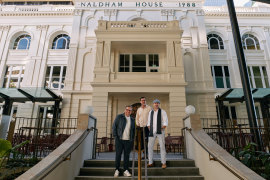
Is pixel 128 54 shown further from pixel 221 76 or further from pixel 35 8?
pixel 35 8

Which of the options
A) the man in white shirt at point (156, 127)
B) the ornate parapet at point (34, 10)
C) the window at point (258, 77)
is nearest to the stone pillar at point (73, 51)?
the ornate parapet at point (34, 10)

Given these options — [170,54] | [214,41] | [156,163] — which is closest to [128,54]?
[170,54]

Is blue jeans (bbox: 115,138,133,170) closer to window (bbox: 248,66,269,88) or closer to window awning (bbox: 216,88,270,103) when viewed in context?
window awning (bbox: 216,88,270,103)

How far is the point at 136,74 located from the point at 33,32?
12549mm

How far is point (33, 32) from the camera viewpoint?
62.5 feet

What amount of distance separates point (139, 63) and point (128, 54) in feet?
3.90

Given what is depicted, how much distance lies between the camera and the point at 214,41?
62.6 feet

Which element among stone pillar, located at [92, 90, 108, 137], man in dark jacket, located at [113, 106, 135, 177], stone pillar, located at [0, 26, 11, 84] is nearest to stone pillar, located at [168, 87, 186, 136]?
stone pillar, located at [92, 90, 108, 137]

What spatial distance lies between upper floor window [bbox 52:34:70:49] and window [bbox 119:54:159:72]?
700 centimetres

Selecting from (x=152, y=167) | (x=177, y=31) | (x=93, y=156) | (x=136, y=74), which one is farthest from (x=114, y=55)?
(x=152, y=167)

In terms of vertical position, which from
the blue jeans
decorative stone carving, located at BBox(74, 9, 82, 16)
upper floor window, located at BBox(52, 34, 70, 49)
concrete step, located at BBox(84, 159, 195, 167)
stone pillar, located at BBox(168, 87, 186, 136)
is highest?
decorative stone carving, located at BBox(74, 9, 82, 16)

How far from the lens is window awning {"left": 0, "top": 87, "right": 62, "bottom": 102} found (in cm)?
1348

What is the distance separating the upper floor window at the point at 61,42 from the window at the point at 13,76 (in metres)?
3.81

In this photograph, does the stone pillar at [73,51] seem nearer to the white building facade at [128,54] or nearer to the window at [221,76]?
the white building facade at [128,54]
